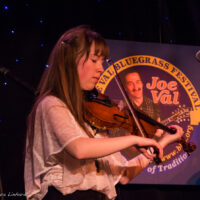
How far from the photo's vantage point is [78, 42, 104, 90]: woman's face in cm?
128

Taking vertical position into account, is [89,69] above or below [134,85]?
above

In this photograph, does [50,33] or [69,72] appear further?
[50,33]

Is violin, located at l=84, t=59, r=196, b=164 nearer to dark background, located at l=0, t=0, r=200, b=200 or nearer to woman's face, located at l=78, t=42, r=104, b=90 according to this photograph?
woman's face, located at l=78, t=42, r=104, b=90

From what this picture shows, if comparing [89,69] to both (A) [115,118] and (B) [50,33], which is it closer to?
(A) [115,118]

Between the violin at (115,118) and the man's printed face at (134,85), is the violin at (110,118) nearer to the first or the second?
the violin at (115,118)

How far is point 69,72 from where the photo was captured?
123cm

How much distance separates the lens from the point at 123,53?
2.21 meters

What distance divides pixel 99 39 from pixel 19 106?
3.13 feet

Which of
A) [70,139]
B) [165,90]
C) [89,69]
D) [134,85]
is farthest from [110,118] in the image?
[165,90]

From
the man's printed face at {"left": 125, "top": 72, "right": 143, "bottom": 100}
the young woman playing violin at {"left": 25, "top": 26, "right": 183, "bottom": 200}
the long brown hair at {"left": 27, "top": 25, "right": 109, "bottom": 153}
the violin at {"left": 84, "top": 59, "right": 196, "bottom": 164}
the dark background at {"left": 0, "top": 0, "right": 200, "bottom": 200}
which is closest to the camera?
the young woman playing violin at {"left": 25, "top": 26, "right": 183, "bottom": 200}

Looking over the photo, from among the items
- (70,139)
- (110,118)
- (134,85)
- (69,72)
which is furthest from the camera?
(134,85)

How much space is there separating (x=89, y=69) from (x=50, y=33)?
3.30 ft

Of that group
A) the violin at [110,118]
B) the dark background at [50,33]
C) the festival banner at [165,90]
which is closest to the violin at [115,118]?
the violin at [110,118]

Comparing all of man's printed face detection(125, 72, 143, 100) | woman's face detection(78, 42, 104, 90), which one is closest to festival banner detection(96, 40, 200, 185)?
man's printed face detection(125, 72, 143, 100)
